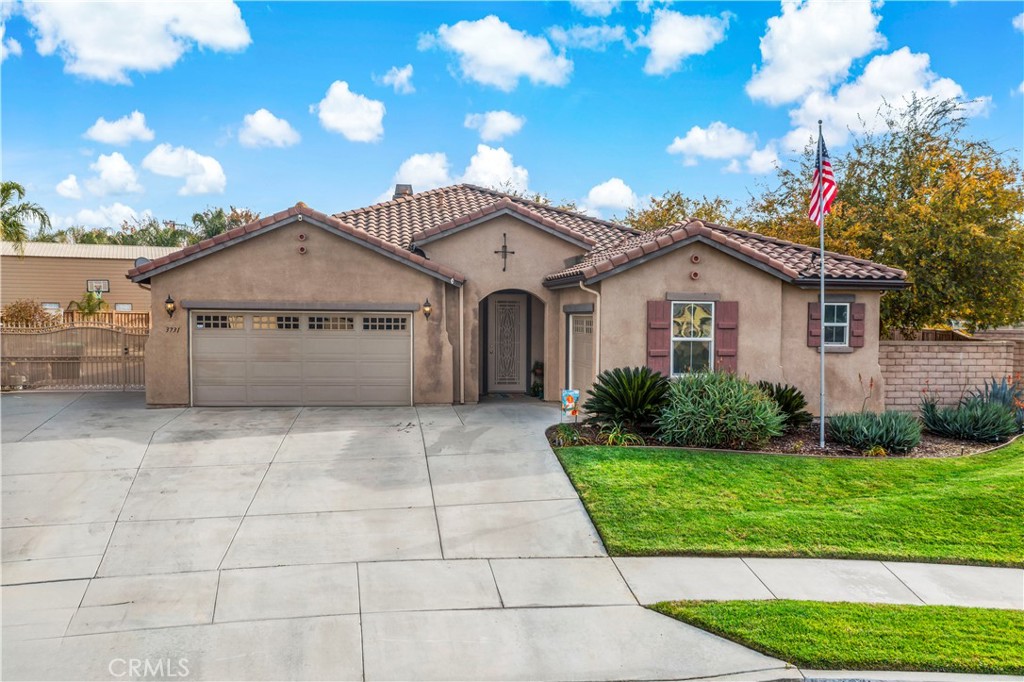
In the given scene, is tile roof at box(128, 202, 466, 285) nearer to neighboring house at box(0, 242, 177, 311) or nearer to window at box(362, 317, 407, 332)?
window at box(362, 317, 407, 332)

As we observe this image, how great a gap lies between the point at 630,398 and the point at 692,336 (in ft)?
8.60

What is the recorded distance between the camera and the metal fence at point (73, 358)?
56.5ft

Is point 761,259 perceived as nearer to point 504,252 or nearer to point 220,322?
point 504,252

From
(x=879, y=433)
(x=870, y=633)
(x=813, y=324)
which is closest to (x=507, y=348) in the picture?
(x=813, y=324)

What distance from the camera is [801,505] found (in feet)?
31.7

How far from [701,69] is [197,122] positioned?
1836 centimetres

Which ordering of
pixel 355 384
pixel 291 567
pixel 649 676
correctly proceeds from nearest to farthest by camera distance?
pixel 649 676 < pixel 291 567 < pixel 355 384

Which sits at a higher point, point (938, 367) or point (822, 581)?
point (938, 367)

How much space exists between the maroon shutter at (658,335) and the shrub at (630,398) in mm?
1096

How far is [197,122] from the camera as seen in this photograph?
86.6ft

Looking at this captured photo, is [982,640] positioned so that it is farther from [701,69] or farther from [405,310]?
[701,69]

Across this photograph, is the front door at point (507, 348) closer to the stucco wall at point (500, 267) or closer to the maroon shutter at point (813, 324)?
the stucco wall at point (500, 267)

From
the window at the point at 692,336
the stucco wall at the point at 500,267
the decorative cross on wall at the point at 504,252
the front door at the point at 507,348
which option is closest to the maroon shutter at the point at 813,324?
the window at the point at 692,336

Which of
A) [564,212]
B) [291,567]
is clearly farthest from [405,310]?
[291,567]
